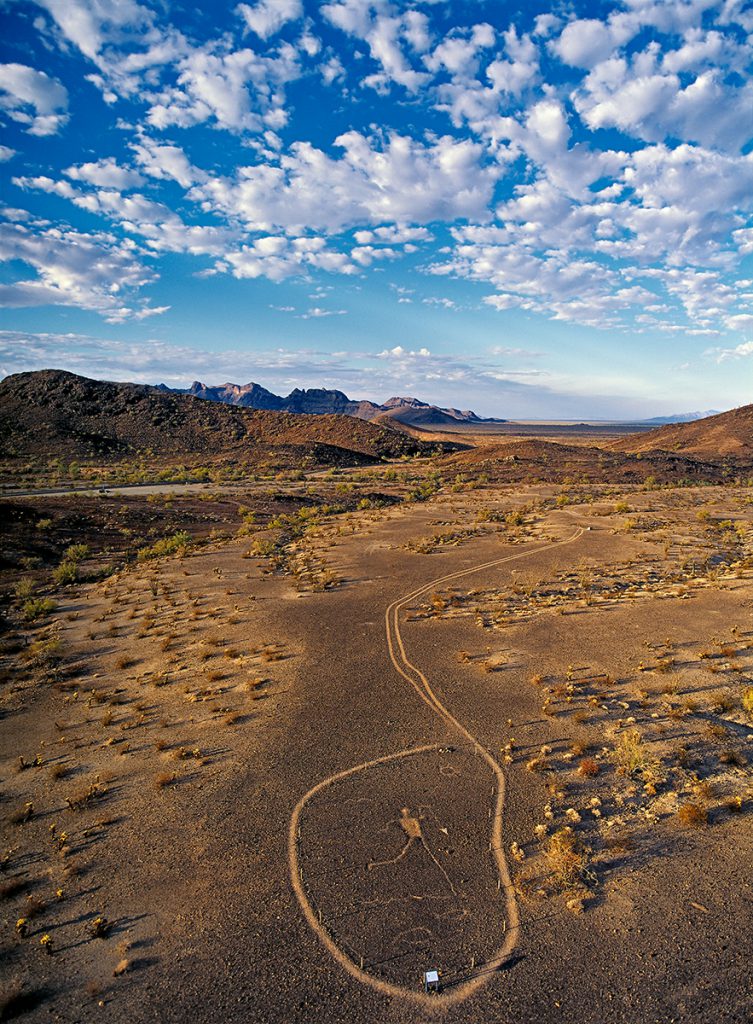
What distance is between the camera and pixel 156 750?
10.1m

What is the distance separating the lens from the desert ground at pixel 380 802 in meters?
5.89

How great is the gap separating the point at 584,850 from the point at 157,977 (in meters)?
5.63

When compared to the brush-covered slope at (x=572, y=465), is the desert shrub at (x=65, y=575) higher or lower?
lower

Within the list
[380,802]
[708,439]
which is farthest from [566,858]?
[708,439]

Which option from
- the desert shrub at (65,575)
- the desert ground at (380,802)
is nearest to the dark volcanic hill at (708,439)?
the desert ground at (380,802)

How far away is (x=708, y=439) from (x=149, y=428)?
291 feet

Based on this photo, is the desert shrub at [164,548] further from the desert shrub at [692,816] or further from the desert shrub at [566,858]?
the desert shrub at [692,816]

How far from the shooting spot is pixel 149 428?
286 ft

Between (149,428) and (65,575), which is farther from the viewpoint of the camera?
→ (149,428)

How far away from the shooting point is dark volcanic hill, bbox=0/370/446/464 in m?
76.9

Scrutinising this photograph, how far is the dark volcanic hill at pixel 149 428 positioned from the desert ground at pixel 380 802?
194 feet

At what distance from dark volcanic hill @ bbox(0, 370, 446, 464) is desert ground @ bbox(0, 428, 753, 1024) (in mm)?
59252

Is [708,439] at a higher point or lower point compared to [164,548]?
higher

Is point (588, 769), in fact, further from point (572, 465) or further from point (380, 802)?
point (572, 465)
